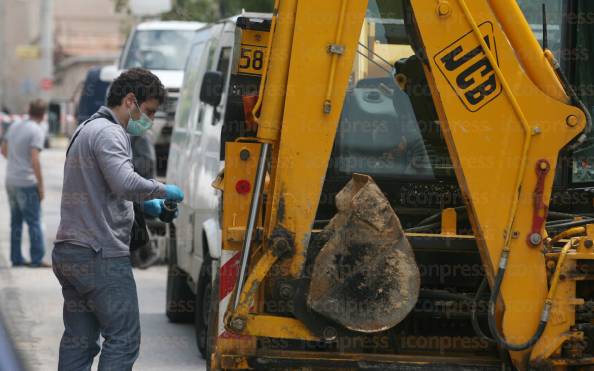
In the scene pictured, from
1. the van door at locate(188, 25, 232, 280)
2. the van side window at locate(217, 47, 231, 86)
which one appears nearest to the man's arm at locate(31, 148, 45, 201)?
the van door at locate(188, 25, 232, 280)

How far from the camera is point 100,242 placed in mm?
6344

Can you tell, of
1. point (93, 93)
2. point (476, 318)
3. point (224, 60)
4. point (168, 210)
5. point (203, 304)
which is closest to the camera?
point (476, 318)

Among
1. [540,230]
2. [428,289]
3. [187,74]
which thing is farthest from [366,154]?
[187,74]

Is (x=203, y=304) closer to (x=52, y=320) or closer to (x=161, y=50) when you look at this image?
(x=52, y=320)

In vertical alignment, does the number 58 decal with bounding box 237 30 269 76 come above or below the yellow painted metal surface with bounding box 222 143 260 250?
above

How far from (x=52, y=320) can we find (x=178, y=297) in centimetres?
113

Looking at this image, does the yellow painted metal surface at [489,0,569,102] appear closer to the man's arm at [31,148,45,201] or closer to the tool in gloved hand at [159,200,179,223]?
the tool in gloved hand at [159,200,179,223]

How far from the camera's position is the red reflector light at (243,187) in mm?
6250

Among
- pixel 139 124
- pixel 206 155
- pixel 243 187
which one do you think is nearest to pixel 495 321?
pixel 243 187

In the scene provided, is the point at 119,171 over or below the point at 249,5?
below

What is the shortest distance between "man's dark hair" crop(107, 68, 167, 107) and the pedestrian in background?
8213 millimetres

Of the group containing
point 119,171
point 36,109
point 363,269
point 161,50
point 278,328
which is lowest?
point 278,328

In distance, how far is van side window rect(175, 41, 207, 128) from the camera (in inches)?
430

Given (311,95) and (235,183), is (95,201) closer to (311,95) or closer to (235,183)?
(235,183)
